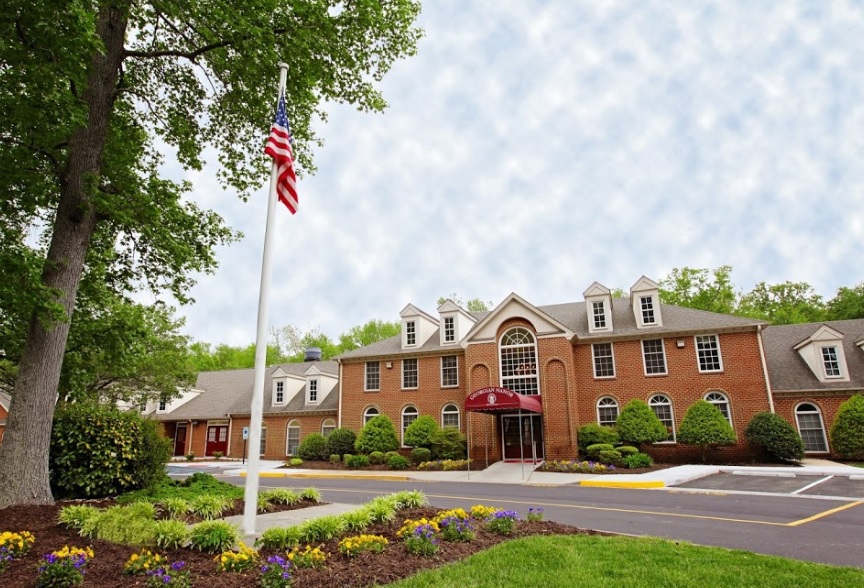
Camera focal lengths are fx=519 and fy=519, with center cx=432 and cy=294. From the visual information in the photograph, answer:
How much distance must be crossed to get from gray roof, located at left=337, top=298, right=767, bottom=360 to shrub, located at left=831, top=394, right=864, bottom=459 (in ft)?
13.7

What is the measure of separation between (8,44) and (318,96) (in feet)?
19.1

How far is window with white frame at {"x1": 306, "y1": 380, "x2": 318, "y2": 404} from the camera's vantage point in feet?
99.0

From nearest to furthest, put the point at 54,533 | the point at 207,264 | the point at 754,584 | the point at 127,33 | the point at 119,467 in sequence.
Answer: the point at 754,584, the point at 54,533, the point at 119,467, the point at 127,33, the point at 207,264

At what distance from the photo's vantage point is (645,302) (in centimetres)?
2434

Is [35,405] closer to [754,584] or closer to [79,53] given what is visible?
[79,53]

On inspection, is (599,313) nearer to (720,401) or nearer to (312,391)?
(720,401)

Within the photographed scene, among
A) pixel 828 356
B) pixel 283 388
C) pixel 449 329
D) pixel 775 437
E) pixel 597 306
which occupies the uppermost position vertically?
pixel 597 306

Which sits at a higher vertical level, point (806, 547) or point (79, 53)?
point (79, 53)

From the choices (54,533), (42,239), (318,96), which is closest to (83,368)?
(42,239)

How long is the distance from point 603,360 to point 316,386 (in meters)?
16.1

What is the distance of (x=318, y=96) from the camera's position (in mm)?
12352

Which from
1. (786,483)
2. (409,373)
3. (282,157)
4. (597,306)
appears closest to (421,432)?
(409,373)

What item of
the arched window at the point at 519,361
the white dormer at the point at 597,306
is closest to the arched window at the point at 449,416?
the arched window at the point at 519,361

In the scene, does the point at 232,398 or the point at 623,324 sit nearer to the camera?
the point at 623,324
